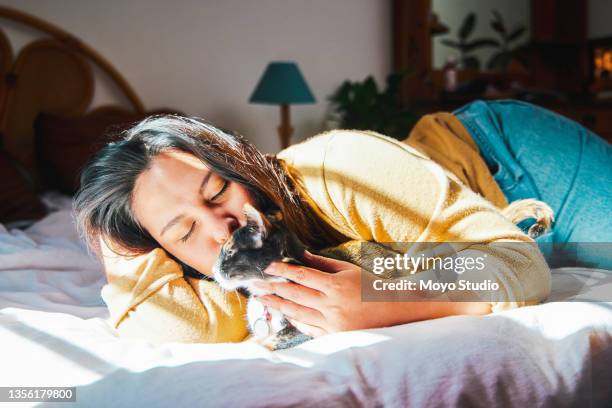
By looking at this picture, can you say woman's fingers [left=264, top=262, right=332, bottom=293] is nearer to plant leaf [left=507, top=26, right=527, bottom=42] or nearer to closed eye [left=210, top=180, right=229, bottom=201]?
closed eye [left=210, top=180, right=229, bottom=201]

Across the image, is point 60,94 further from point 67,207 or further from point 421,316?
point 421,316

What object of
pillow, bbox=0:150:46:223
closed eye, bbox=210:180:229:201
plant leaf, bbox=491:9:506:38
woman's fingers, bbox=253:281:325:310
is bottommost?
pillow, bbox=0:150:46:223

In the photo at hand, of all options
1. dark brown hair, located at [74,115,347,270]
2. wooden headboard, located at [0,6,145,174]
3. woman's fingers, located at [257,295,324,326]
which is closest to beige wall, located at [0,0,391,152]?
wooden headboard, located at [0,6,145,174]

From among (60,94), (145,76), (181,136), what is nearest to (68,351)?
(181,136)

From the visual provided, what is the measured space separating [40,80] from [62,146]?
0.39 m

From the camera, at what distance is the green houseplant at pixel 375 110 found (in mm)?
2627

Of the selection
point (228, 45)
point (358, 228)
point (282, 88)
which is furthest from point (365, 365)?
point (228, 45)

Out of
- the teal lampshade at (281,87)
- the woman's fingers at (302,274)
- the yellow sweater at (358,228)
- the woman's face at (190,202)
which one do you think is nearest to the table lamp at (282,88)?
the teal lampshade at (281,87)

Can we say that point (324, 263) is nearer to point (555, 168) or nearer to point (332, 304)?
Answer: point (332, 304)

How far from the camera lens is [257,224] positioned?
62 centimetres

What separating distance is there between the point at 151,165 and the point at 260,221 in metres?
0.19

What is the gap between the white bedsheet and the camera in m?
0.55

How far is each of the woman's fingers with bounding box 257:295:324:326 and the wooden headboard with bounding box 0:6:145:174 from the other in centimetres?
159

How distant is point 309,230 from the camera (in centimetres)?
73
